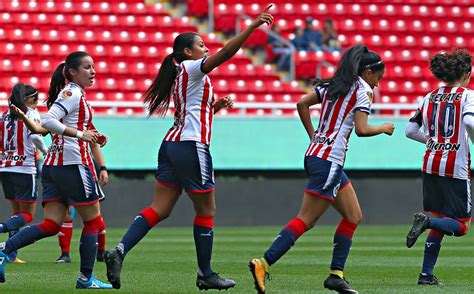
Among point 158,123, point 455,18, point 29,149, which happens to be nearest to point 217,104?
point 29,149

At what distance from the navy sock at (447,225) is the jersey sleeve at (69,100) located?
2832 mm

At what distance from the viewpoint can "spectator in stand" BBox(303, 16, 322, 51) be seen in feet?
77.9

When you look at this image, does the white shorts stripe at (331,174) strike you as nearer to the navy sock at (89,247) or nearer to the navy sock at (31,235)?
the navy sock at (89,247)

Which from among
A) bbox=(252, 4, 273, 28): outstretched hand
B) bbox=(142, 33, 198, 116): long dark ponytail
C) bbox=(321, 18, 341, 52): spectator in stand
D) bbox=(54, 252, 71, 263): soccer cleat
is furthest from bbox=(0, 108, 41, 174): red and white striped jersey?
bbox=(321, 18, 341, 52): spectator in stand

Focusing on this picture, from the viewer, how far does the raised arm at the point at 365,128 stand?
7.93 meters

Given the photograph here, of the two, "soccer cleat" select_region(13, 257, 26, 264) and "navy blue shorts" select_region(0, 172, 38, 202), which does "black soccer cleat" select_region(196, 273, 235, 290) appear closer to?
"navy blue shorts" select_region(0, 172, 38, 202)

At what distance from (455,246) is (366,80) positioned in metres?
6.86

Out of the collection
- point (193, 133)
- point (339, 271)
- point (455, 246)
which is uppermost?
point (193, 133)

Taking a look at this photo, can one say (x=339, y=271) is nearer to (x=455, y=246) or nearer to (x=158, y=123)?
(x=455, y=246)

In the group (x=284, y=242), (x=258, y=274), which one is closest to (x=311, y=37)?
(x=284, y=242)

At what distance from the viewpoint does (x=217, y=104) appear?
340 inches

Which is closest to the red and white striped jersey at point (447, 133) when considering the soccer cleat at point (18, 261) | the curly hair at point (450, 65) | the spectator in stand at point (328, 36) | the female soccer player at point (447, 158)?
the female soccer player at point (447, 158)

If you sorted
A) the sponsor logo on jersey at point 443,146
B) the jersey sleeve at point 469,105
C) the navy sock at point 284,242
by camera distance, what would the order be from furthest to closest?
the sponsor logo on jersey at point 443,146
the jersey sleeve at point 469,105
the navy sock at point 284,242

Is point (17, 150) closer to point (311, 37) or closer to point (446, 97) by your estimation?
point (446, 97)
